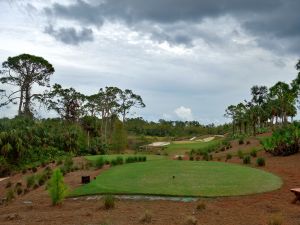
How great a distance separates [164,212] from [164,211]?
4.9 inches

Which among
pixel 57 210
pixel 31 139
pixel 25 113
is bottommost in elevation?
pixel 57 210

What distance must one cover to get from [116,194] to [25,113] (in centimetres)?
3168

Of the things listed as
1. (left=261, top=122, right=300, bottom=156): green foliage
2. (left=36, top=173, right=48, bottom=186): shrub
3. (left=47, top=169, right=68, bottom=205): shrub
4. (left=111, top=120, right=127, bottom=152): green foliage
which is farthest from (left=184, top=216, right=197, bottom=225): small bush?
(left=111, top=120, right=127, bottom=152): green foliage

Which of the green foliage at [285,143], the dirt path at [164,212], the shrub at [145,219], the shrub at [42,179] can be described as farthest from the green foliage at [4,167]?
the shrub at [145,219]

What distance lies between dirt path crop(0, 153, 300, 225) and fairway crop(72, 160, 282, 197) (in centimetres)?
81

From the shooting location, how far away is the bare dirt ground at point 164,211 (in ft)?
34.5

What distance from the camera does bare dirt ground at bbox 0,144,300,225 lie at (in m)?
10.5

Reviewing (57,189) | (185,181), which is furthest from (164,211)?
(185,181)

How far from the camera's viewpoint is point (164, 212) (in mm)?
11453

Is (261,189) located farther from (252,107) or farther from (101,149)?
(252,107)

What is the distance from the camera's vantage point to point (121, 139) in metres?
44.4

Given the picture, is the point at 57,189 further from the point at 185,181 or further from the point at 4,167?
the point at 4,167

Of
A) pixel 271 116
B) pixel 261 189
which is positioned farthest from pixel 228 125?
pixel 261 189

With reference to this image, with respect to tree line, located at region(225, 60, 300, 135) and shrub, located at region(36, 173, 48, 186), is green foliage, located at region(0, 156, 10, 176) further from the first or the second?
tree line, located at region(225, 60, 300, 135)
